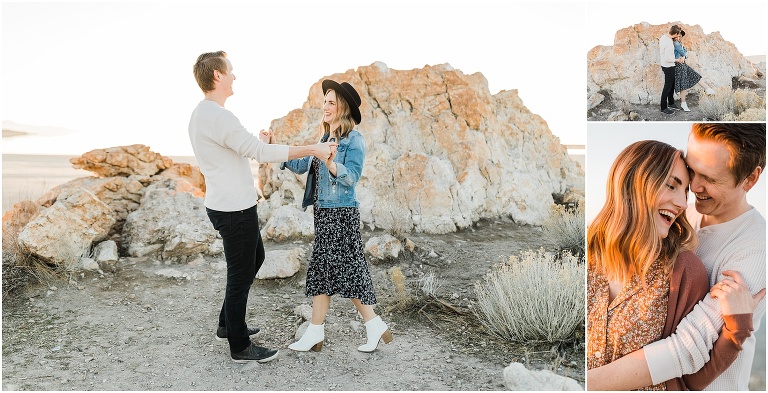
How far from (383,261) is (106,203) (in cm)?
275

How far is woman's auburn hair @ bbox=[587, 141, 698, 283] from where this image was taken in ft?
11.0

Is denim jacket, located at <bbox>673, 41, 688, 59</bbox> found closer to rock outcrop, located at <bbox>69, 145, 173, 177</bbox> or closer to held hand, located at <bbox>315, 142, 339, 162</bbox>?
held hand, located at <bbox>315, 142, 339, 162</bbox>

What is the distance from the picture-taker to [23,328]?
14.3ft

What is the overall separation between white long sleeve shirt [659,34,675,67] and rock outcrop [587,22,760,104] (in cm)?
9

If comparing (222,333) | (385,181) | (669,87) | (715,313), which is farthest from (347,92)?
(385,181)

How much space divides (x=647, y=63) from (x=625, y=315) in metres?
2.96

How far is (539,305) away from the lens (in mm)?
4070

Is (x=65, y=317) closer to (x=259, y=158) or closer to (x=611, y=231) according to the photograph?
(x=259, y=158)

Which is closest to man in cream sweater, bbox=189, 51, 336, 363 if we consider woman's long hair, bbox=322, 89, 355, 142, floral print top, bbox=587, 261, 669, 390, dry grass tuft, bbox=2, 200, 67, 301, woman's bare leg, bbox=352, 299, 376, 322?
woman's long hair, bbox=322, 89, 355, 142

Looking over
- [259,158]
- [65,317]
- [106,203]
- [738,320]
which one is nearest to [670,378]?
[738,320]

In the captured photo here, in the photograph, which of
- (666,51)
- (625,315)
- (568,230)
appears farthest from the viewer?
(568,230)

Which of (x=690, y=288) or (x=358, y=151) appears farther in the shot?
(x=358, y=151)

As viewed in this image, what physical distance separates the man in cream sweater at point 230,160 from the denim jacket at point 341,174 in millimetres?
199

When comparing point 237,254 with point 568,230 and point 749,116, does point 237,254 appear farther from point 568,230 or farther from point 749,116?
point 749,116
